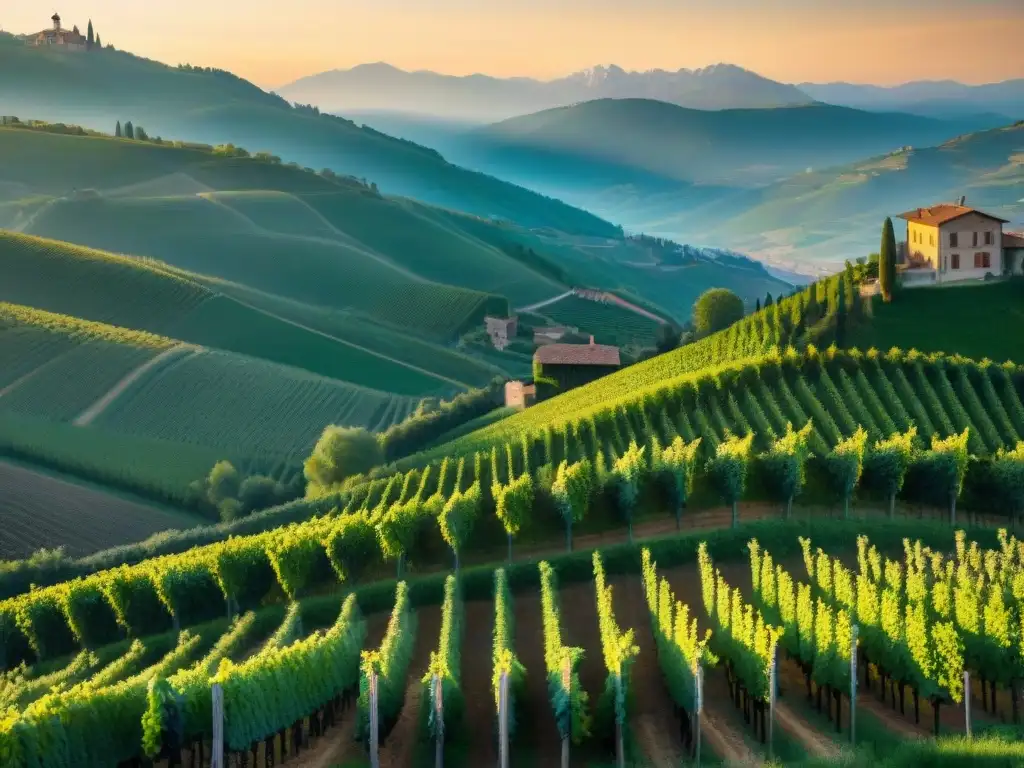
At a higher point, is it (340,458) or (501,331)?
(501,331)

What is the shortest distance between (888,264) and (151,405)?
46359 mm

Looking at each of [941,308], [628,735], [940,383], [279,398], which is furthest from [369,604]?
[279,398]

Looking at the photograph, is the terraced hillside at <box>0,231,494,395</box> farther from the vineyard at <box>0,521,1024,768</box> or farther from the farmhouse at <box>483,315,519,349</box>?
the vineyard at <box>0,521,1024,768</box>

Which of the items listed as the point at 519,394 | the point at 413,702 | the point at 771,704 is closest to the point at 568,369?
the point at 519,394

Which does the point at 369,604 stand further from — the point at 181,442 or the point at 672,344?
the point at 672,344

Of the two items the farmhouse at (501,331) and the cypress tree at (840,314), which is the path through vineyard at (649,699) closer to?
the cypress tree at (840,314)

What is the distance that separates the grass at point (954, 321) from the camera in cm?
5678

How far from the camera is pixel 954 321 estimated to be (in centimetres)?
5916

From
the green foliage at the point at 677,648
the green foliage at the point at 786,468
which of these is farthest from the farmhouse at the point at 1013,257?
the green foliage at the point at 677,648

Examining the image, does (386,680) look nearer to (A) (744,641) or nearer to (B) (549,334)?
(A) (744,641)

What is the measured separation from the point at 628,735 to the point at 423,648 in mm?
9050

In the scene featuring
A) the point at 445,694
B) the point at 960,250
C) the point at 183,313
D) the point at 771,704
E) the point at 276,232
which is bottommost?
the point at 445,694

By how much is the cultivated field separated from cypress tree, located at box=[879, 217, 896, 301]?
3862 cm

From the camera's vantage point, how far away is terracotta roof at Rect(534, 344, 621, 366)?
232 feet
